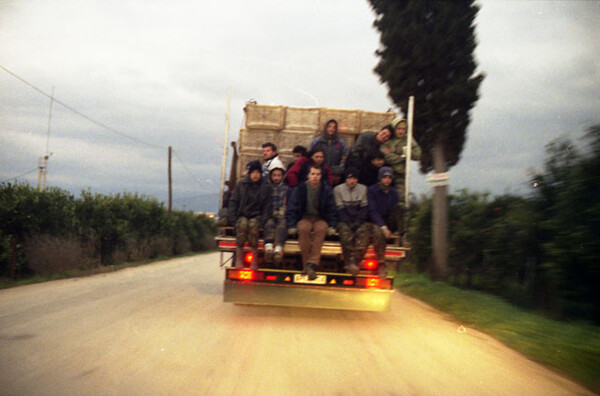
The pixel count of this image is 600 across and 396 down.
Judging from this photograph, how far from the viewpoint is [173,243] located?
26891 millimetres

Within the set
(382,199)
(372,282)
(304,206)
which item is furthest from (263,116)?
(372,282)

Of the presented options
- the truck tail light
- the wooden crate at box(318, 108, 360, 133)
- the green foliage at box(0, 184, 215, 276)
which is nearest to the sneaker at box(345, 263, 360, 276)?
the truck tail light

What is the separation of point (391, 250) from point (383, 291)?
0.65 meters

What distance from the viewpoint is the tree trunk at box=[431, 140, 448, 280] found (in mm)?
10602

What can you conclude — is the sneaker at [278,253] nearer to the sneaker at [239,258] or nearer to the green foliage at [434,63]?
the sneaker at [239,258]

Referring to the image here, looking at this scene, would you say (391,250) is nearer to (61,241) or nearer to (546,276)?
(546,276)

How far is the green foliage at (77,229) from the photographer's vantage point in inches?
481

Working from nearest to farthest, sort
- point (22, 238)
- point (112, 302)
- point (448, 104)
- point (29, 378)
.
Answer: point (29, 378) → point (112, 302) → point (448, 104) → point (22, 238)

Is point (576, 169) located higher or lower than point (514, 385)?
higher

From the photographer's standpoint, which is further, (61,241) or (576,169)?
(61,241)

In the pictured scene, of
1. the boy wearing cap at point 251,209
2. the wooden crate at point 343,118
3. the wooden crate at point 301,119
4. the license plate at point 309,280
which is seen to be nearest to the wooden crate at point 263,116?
the wooden crate at point 301,119

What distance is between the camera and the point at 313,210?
6668 millimetres

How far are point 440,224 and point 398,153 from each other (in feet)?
11.6

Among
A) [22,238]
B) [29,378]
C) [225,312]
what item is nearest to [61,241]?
[22,238]
